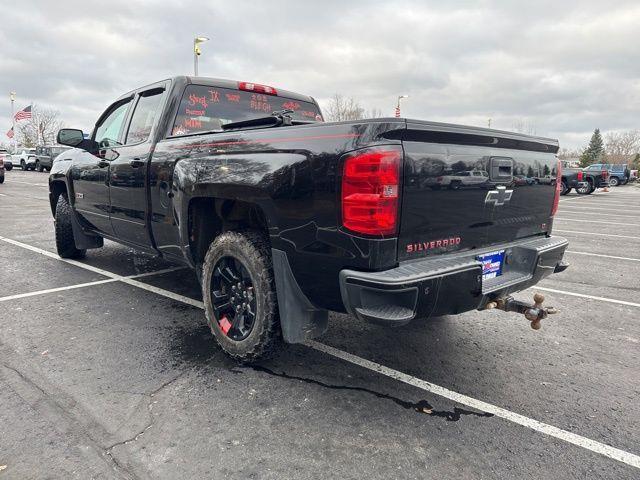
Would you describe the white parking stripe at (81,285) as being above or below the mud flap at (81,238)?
below

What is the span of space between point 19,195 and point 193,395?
15505 millimetres

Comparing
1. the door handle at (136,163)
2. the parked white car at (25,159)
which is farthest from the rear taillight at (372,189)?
the parked white car at (25,159)

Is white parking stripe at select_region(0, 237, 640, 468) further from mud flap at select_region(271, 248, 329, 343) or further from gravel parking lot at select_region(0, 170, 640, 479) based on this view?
mud flap at select_region(271, 248, 329, 343)

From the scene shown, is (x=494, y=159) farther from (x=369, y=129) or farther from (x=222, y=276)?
(x=222, y=276)

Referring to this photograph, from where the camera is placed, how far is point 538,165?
10.1 feet

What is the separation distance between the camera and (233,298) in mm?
3076

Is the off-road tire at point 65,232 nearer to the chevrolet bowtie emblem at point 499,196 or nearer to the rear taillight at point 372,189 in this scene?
the rear taillight at point 372,189

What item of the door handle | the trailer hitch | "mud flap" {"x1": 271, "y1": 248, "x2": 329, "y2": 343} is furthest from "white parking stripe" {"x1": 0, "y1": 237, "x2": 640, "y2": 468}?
the door handle

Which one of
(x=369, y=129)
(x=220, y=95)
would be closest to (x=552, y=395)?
(x=369, y=129)

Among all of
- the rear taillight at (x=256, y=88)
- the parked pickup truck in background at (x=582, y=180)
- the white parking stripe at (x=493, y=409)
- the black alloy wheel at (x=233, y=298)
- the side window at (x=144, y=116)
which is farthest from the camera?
the parked pickup truck in background at (x=582, y=180)

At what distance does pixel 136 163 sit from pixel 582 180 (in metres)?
23.4

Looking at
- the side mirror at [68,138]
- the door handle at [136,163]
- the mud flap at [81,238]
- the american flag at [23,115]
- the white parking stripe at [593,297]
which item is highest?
the american flag at [23,115]

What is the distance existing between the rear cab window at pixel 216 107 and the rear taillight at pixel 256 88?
30 millimetres

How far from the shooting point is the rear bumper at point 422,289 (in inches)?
86.7
